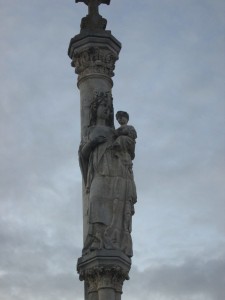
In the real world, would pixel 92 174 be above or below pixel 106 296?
above

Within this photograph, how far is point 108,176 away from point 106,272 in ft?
6.91

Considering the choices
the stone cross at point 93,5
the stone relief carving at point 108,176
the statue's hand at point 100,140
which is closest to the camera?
the stone relief carving at point 108,176

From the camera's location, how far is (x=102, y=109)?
59.1ft

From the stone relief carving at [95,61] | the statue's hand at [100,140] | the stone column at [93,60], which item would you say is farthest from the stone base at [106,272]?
the stone relief carving at [95,61]

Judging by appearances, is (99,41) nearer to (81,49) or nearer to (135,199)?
(81,49)

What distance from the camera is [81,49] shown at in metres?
19.3

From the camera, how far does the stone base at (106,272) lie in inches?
640

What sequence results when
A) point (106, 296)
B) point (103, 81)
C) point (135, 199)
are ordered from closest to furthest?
point (106, 296)
point (135, 199)
point (103, 81)

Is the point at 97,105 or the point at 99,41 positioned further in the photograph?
the point at 99,41

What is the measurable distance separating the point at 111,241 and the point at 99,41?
524 centimetres

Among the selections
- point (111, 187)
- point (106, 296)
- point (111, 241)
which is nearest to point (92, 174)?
point (111, 187)

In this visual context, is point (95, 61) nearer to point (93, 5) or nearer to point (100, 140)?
point (93, 5)

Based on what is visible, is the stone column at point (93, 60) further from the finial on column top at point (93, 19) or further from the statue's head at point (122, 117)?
the statue's head at point (122, 117)

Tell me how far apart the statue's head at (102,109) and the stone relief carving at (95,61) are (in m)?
1.15
